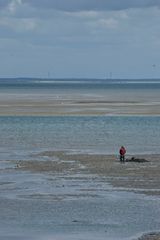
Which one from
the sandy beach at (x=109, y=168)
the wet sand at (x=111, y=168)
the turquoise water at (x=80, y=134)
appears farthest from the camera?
the turquoise water at (x=80, y=134)

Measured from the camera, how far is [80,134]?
5716 cm

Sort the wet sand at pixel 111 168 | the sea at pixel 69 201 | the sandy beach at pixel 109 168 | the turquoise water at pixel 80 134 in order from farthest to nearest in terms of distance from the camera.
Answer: the turquoise water at pixel 80 134, the wet sand at pixel 111 168, the sandy beach at pixel 109 168, the sea at pixel 69 201

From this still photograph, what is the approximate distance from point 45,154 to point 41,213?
57.2 feet

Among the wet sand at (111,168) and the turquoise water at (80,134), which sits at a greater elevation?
the turquoise water at (80,134)

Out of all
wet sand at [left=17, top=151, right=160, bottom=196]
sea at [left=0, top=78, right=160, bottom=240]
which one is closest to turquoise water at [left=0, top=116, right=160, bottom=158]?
sea at [left=0, top=78, right=160, bottom=240]

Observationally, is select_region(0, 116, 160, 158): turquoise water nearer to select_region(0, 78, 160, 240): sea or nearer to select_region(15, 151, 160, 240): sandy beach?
select_region(0, 78, 160, 240): sea

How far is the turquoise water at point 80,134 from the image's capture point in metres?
47.9

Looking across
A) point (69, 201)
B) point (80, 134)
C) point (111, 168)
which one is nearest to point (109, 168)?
point (111, 168)

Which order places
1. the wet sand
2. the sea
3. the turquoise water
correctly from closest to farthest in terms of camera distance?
the sea < the wet sand < the turquoise water

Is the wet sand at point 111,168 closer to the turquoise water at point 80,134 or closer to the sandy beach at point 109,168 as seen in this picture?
the sandy beach at point 109,168

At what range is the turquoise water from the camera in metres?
47.9

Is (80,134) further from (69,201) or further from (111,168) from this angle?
(69,201)

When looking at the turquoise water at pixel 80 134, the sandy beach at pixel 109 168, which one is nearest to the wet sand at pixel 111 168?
the sandy beach at pixel 109 168

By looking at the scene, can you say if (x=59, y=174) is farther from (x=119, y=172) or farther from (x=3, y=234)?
(x=3, y=234)
